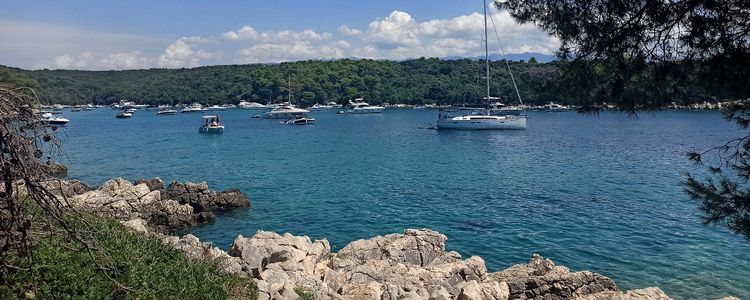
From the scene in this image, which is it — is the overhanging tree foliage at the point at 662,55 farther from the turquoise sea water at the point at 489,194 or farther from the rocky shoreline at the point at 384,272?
the turquoise sea water at the point at 489,194

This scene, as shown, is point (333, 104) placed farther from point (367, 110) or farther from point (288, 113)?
point (288, 113)

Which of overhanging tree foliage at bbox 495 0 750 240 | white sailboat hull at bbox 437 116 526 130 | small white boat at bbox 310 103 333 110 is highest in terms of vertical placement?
overhanging tree foliage at bbox 495 0 750 240

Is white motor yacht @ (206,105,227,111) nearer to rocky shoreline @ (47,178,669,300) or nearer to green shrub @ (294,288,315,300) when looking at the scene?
rocky shoreline @ (47,178,669,300)

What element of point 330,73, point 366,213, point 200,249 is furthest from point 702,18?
point 330,73

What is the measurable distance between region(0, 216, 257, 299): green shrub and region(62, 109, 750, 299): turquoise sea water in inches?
68.8

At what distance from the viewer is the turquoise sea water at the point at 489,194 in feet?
69.5

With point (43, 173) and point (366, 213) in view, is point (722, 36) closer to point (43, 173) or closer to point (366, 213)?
point (43, 173)

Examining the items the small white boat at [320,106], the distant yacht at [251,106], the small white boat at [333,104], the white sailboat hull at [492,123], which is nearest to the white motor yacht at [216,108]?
the distant yacht at [251,106]

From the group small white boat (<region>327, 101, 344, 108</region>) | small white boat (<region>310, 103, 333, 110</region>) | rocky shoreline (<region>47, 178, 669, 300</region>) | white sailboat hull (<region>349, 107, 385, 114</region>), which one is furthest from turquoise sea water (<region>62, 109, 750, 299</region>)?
small white boat (<region>327, 101, 344, 108</region>)

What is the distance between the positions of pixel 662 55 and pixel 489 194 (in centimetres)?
2432

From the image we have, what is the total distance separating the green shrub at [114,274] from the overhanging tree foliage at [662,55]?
7848 millimetres

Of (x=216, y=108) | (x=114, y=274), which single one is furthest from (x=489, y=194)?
(x=216, y=108)

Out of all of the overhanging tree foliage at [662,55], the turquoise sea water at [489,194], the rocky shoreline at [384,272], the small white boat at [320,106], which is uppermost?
the overhanging tree foliage at [662,55]

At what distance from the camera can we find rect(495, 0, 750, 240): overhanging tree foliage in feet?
29.2
